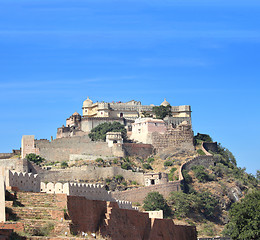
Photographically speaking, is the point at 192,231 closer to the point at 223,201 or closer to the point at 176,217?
the point at 176,217

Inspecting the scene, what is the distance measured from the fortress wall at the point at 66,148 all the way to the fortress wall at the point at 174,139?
7780 mm

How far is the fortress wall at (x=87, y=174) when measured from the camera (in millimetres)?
72812

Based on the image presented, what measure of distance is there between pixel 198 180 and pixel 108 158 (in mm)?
11113

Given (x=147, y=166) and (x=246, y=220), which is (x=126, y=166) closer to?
(x=147, y=166)

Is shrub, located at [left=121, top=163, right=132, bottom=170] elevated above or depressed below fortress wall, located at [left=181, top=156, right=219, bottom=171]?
below

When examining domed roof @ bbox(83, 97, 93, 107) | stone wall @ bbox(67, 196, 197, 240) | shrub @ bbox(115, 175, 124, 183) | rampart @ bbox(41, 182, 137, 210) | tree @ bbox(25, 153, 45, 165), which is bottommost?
stone wall @ bbox(67, 196, 197, 240)

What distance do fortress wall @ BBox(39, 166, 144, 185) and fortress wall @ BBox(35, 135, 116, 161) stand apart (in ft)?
24.1

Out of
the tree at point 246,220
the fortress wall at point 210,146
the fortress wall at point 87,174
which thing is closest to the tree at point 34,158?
the fortress wall at point 87,174

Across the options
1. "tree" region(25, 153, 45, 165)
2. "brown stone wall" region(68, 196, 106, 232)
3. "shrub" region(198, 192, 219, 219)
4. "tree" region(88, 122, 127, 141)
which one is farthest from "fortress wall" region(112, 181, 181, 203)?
"brown stone wall" region(68, 196, 106, 232)

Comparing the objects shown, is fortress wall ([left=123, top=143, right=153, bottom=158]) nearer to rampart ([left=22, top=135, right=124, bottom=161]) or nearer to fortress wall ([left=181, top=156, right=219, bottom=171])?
rampart ([left=22, top=135, right=124, bottom=161])

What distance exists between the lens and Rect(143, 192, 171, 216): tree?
2720 inches

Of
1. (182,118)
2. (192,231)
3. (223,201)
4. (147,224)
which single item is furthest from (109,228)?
(182,118)

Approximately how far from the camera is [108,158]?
81500 mm

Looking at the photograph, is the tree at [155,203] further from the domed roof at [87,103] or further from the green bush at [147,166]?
the domed roof at [87,103]
